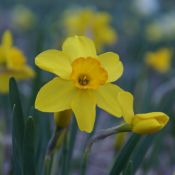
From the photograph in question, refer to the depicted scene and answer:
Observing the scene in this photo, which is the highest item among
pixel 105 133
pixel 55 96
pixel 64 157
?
pixel 55 96

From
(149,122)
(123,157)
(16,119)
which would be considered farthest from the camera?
(123,157)

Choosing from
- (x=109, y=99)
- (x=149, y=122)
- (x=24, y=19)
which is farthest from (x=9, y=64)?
(x=24, y=19)

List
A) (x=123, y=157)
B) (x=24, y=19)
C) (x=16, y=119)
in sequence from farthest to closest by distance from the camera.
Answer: (x=24, y=19)
(x=123, y=157)
(x=16, y=119)

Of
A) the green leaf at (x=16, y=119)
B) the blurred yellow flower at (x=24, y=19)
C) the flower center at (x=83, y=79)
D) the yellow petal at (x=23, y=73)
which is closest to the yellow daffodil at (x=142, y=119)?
the flower center at (x=83, y=79)

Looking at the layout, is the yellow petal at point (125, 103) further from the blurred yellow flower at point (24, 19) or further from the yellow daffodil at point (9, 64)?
the blurred yellow flower at point (24, 19)

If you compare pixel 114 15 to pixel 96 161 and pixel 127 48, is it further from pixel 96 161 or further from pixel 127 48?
pixel 96 161

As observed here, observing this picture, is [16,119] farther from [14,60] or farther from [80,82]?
[14,60]

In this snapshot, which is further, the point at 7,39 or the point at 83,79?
the point at 7,39
